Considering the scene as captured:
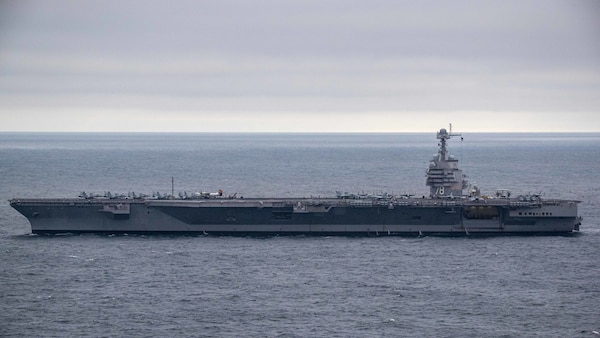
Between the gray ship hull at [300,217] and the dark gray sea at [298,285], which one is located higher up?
the gray ship hull at [300,217]

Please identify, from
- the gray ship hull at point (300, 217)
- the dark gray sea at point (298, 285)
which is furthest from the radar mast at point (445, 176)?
the dark gray sea at point (298, 285)

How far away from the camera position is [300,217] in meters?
61.0

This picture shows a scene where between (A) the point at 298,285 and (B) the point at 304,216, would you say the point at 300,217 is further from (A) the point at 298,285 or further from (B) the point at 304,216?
(A) the point at 298,285

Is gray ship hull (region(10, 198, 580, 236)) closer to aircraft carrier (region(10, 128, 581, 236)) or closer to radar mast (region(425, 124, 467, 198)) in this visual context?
aircraft carrier (region(10, 128, 581, 236))

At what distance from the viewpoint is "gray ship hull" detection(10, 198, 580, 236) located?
198ft

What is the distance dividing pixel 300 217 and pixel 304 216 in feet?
0.92

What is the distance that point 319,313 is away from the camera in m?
41.3

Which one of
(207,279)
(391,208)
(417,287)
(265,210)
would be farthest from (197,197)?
(417,287)

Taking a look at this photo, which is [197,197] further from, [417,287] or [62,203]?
[417,287]

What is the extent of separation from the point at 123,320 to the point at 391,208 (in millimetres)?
24352

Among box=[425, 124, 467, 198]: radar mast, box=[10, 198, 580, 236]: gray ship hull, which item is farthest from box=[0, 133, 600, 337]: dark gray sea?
box=[425, 124, 467, 198]: radar mast

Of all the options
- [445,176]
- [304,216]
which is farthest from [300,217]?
[445,176]

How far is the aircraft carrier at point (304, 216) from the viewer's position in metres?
60.3

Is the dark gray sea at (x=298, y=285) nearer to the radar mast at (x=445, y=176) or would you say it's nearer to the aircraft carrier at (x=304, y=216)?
the aircraft carrier at (x=304, y=216)
